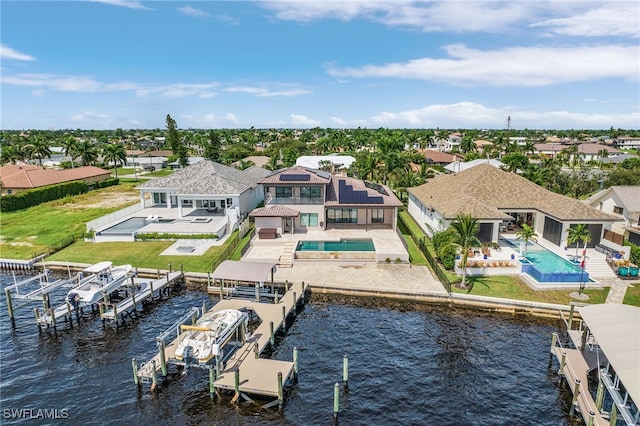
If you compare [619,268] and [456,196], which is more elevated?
[456,196]

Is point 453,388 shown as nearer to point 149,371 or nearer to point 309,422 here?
point 309,422

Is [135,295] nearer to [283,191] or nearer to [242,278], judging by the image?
[242,278]

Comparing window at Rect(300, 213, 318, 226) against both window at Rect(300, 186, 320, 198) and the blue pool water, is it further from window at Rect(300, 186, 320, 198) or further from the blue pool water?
the blue pool water

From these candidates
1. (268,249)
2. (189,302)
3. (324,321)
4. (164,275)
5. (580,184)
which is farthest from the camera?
(580,184)

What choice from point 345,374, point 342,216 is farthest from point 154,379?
point 342,216

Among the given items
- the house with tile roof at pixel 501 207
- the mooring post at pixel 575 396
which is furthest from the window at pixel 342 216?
the mooring post at pixel 575 396

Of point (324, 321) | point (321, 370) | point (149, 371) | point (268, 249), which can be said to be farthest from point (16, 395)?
point (268, 249)

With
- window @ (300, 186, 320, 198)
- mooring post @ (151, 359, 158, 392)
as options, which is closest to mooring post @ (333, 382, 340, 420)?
mooring post @ (151, 359, 158, 392)
